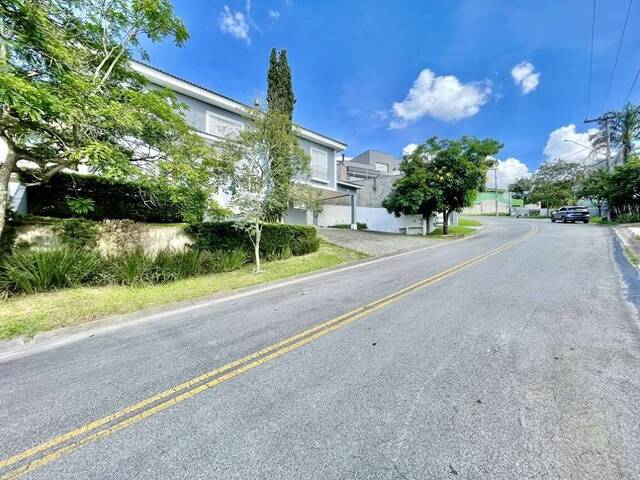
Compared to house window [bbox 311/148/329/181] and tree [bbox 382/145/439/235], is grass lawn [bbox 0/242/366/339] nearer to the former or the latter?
house window [bbox 311/148/329/181]

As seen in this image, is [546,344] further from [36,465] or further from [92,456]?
[36,465]

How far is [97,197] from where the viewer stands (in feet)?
31.3

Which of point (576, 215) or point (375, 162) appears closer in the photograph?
point (576, 215)

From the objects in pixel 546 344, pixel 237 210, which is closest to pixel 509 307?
pixel 546 344

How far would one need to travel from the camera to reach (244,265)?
11258mm

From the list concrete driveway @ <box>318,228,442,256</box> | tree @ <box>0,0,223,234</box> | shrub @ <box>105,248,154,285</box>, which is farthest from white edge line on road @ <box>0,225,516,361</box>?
concrete driveway @ <box>318,228,442,256</box>

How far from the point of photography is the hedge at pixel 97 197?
878 centimetres

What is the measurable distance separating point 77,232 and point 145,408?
739cm

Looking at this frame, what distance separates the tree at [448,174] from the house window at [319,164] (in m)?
5.49

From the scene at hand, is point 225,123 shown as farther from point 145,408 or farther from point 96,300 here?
point 145,408

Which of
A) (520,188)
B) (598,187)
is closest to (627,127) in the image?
(598,187)

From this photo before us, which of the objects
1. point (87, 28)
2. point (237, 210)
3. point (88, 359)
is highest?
point (87, 28)

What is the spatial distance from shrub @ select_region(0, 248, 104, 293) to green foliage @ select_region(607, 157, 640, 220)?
116 feet

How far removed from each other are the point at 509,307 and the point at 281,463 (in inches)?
195
